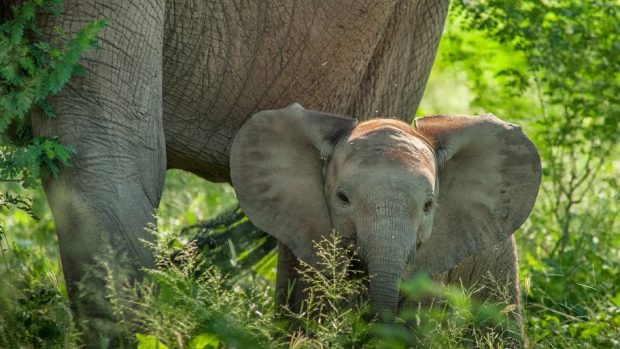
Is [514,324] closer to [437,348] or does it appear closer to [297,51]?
[437,348]

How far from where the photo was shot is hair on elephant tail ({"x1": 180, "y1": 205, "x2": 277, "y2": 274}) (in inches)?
269

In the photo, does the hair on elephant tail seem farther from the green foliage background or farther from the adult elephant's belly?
the adult elephant's belly

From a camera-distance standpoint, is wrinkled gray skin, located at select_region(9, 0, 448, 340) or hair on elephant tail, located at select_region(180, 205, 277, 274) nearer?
wrinkled gray skin, located at select_region(9, 0, 448, 340)

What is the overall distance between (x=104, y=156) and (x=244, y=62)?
1.09 m

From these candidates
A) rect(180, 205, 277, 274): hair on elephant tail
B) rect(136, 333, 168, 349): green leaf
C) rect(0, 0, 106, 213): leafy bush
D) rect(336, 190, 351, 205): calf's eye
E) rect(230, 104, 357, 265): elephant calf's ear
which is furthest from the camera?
rect(180, 205, 277, 274): hair on elephant tail

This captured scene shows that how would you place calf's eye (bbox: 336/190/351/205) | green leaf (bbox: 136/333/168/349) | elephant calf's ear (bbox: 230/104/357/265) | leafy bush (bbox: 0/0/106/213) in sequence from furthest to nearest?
elephant calf's ear (bbox: 230/104/357/265), calf's eye (bbox: 336/190/351/205), leafy bush (bbox: 0/0/106/213), green leaf (bbox: 136/333/168/349)

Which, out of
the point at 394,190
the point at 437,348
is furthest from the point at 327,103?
the point at 437,348

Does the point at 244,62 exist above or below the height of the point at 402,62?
above

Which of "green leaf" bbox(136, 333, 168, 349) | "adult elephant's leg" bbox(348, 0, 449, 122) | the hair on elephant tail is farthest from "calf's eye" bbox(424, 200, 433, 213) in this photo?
the hair on elephant tail

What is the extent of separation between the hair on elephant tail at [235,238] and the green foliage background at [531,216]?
10 cm

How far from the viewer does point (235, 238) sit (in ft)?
22.9

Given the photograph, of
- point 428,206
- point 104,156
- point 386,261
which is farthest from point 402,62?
point 104,156

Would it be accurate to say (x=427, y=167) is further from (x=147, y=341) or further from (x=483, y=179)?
(x=147, y=341)

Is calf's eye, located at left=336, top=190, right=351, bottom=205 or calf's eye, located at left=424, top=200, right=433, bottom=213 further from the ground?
calf's eye, located at left=336, top=190, right=351, bottom=205
